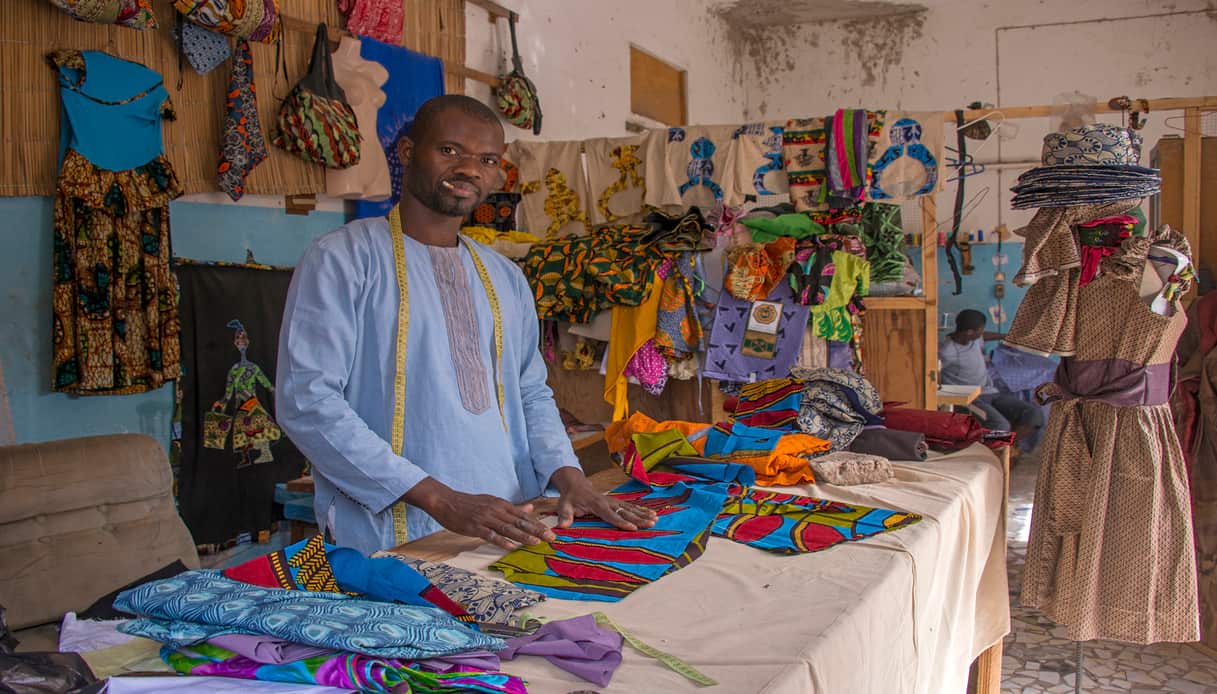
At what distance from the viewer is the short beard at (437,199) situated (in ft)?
7.02

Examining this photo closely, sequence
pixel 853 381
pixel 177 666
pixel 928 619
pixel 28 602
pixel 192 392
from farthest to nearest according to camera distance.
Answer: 1. pixel 192 392
2. pixel 853 381
3. pixel 28 602
4. pixel 928 619
5. pixel 177 666

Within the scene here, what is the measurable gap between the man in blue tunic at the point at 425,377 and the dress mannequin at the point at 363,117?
2.29 m

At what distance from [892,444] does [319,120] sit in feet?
9.21

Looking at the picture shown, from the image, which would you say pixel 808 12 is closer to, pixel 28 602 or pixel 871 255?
pixel 871 255

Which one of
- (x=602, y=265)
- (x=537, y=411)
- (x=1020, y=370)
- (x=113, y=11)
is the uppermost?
(x=113, y=11)

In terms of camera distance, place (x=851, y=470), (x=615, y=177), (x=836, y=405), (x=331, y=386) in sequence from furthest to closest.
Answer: (x=615, y=177), (x=836, y=405), (x=851, y=470), (x=331, y=386)

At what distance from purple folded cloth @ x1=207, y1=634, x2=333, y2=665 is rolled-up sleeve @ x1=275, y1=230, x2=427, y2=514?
2.27 feet

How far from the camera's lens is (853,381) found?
2941mm

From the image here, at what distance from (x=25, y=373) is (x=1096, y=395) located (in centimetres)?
384

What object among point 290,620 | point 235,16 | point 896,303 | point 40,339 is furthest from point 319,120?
point 290,620

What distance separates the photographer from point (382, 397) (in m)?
2.07

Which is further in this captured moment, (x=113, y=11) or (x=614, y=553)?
(x=113, y=11)

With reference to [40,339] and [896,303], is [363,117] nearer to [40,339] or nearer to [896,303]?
[40,339]

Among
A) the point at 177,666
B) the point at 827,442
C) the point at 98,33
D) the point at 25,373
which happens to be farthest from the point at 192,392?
the point at 177,666
